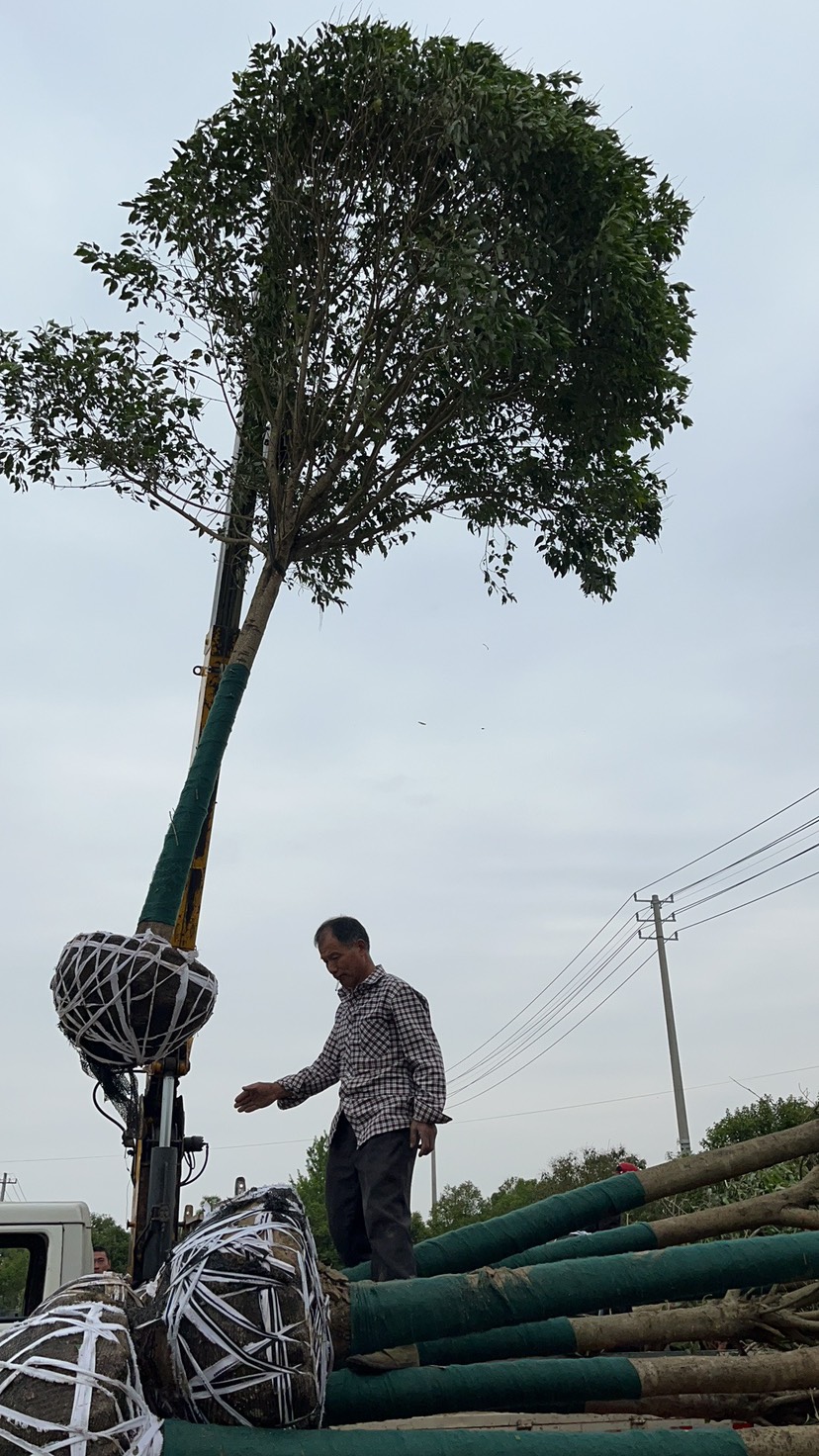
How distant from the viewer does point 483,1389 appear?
2229 millimetres

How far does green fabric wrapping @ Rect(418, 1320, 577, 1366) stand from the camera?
2.41 meters

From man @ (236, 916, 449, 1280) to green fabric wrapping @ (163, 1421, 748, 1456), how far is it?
1451mm

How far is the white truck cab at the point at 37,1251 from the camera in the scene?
205 inches

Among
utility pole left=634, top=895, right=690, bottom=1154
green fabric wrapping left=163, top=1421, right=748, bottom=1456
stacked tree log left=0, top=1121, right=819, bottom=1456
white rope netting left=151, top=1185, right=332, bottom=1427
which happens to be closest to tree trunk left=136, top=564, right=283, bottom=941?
stacked tree log left=0, top=1121, right=819, bottom=1456

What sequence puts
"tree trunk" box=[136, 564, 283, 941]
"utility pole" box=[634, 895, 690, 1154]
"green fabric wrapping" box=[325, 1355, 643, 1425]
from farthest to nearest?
"utility pole" box=[634, 895, 690, 1154] < "tree trunk" box=[136, 564, 283, 941] < "green fabric wrapping" box=[325, 1355, 643, 1425]

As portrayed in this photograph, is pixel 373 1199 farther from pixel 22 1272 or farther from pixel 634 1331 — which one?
pixel 22 1272

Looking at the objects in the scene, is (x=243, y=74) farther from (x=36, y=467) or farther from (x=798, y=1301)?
(x=798, y=1301)

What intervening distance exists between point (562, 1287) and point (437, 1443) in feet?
1.91

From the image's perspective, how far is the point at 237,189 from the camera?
303 inches

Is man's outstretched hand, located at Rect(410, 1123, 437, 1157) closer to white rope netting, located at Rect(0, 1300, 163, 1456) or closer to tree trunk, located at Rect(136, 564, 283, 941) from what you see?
tree trunk, located at Rect(136, 564, 283, 941)

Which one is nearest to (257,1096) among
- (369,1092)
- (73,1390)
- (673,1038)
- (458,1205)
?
(369,1092)

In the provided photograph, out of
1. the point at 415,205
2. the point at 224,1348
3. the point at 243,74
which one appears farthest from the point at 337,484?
the point at 224,1348

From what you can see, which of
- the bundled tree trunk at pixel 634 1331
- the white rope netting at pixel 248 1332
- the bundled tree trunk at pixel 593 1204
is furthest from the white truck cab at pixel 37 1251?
the white rope netting at pixel 248 1332

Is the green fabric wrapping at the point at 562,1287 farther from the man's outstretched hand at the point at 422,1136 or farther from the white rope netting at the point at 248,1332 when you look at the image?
the man's outstretched hand at the point at 422,1136
